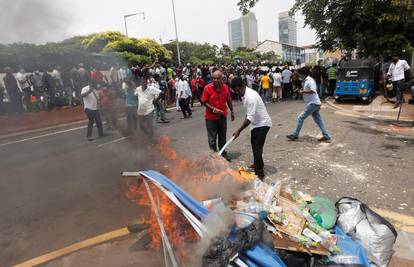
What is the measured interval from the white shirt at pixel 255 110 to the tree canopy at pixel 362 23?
33.8 feet

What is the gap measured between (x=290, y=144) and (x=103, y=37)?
699 centimetres

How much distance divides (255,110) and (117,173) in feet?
9.22

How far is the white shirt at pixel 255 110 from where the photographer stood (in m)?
5.21

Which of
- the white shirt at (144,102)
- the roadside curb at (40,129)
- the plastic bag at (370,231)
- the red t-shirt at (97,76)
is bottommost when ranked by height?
the roadside curb at (40,129)

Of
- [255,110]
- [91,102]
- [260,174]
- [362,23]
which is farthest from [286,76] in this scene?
[255,110]

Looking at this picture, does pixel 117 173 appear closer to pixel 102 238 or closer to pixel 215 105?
pixel 215 105

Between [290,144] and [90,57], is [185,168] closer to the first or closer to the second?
[290,144]

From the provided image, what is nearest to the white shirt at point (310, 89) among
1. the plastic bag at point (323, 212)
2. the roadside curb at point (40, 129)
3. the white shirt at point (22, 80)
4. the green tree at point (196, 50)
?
the plastic bag at point (323, 212)

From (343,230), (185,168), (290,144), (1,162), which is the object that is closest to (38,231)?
(185,168)

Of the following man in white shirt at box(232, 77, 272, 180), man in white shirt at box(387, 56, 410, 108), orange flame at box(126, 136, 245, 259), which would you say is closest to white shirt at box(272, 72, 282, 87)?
man in white shirt at box(387, 56, 410, 108)

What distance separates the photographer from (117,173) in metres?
6.24

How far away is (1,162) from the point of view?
7.94m

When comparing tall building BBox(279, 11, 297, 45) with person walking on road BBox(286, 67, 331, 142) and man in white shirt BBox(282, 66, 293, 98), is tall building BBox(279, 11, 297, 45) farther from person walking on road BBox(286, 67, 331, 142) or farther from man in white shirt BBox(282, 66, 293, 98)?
person walking on road BBox(286, 67, 331, 142)

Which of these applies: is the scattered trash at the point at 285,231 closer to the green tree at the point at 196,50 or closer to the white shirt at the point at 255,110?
the white shirt at the point at 255,110
